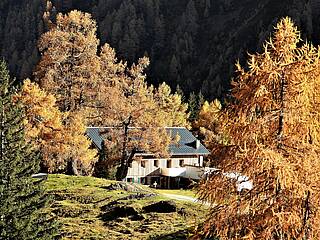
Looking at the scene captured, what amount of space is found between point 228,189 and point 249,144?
4.14 ft

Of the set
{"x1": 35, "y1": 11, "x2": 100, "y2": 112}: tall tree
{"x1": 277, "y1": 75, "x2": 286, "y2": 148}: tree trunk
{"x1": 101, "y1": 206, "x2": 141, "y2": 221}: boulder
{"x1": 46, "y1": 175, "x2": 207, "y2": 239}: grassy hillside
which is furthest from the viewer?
{"x1": 35, "y1": 11, "x2": 100, "y2": 112}: tall tree

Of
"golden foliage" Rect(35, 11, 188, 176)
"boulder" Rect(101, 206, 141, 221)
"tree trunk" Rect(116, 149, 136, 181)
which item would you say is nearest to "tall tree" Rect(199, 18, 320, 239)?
"boulder" Rect(101, 206, 141, 221)

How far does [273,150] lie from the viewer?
36.9 feet

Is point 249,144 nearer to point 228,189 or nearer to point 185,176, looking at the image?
point 228,189

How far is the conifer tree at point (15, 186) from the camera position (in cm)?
2080

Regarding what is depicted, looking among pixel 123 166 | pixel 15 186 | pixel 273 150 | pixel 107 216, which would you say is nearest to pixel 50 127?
pixel 123 166

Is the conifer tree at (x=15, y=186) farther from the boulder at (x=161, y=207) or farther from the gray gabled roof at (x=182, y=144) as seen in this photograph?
the gray gabled roof at (x=182, y=144)

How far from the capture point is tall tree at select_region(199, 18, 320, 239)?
11.1m

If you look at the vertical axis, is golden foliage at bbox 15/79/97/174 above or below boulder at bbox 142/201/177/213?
above

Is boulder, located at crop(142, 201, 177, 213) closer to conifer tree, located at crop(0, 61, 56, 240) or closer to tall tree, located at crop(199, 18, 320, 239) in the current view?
conifer tree, located at crop(0, 61, 56, 240)

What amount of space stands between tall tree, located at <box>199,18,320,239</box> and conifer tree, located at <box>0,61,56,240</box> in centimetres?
1182

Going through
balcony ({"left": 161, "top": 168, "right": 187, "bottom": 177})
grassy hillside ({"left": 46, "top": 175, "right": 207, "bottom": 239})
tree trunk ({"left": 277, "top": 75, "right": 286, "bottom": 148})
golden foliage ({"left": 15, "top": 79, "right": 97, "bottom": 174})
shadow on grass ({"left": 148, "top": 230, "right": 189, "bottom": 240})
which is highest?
golden foliage ({"left": 15, "top": 79, "right": 97, "bottom": 174})

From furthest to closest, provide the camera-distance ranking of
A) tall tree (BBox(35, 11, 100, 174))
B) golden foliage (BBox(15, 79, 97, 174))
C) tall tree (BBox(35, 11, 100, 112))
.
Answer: tall tree (BBox(35, 11, 100, 112)) < tall tree (BBox(35, 11, 100, 174)) < golden foliage (BBox(15, 79, 97, 174))

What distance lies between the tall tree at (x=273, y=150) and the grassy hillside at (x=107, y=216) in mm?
13008
